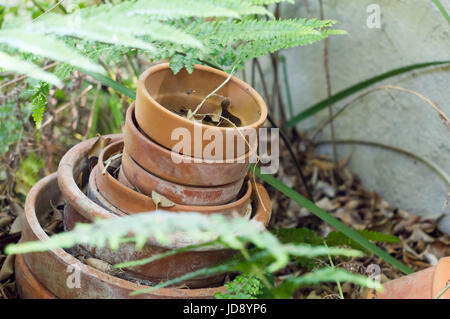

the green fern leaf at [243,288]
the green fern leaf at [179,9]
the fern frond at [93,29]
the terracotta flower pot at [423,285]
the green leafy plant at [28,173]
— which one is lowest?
the terracotta flower pot at [423,285]

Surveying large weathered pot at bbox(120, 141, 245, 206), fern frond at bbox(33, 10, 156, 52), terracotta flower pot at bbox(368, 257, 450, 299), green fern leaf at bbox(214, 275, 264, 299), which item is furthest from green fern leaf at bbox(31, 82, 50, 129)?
terracotta flower pot at bbox(368, 257, 450, 299)

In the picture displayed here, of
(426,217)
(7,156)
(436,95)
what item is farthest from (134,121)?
(426,217)

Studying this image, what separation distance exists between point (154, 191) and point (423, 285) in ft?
2.40

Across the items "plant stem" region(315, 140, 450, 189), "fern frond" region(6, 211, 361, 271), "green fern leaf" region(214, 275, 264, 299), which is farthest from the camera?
"plant stem" region(315, 140, 450, 189)

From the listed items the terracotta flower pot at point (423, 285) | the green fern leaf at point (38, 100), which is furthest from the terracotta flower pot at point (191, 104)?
the terracotta flower pot at point (423, 285)

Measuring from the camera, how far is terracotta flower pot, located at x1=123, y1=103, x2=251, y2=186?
107cm

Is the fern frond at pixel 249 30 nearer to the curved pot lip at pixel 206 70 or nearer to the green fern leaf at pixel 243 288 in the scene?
the curved pot lip at pixel 206 70

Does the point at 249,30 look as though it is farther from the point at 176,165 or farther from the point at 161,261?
the point at 161,261

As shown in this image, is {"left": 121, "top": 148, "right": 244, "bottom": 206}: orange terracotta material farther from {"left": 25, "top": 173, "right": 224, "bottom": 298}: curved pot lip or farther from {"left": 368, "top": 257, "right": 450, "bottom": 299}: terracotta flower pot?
{"left": 368, "top": 257, "right": 450, "bottom": 299}: terracotta flower pot

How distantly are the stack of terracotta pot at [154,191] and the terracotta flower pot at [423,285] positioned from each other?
411mm

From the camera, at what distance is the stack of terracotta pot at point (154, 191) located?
1068mm

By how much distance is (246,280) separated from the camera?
1.05m

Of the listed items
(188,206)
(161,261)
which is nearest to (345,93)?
(188,206)
